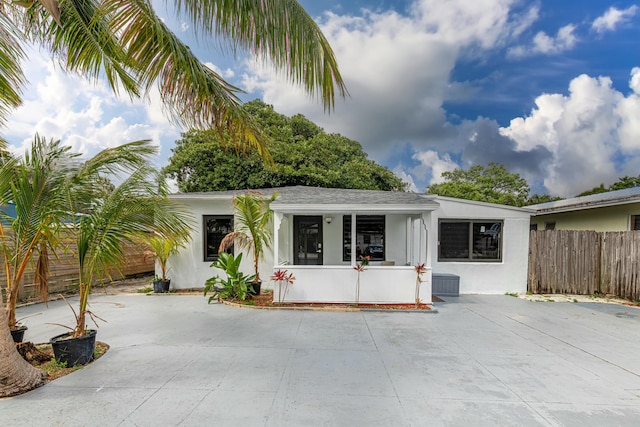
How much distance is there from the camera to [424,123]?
14.2m

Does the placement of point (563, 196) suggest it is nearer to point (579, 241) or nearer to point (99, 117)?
point (579, 241)

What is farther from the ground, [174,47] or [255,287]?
[174,47]

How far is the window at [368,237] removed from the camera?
9.07 meters

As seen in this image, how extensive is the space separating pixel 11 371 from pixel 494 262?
387 inches

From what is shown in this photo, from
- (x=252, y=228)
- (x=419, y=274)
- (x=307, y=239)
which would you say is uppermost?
(x=252, y=228)

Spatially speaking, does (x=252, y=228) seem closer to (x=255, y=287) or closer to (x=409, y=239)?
(x=255, y=287)

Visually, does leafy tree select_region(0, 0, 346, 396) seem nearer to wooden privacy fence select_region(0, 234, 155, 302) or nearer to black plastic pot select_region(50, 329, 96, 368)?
black plastic pot select_region(50, 329, 96, 368)

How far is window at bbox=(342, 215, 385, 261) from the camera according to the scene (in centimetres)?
907

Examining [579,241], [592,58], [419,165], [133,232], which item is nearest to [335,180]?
[419,165]

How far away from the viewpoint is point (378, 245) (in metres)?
9.17

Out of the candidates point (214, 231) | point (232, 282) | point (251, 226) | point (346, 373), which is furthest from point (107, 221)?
point (214, 231)

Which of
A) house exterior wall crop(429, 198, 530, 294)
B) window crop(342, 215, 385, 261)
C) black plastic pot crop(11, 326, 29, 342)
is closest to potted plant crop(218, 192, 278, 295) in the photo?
window crop(342, 215, 385, 261)

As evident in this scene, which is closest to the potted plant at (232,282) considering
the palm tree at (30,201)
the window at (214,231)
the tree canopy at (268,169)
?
the window at (214,231)

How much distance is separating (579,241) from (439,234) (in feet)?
12.6
